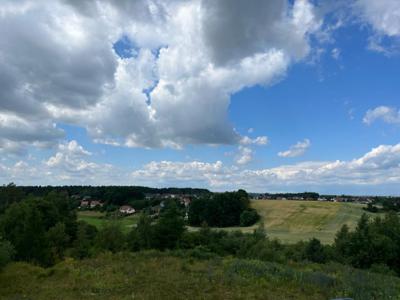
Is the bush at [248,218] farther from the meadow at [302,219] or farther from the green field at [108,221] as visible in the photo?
the green field at [108,221]

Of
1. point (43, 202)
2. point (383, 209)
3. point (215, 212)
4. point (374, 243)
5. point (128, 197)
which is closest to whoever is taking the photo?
point (374, 243)

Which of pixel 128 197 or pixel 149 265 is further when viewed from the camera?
pixel 128 197

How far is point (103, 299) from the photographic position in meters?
11.6

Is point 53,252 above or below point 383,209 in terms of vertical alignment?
below

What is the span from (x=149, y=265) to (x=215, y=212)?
80.9 metres

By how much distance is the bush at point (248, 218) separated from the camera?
293ft

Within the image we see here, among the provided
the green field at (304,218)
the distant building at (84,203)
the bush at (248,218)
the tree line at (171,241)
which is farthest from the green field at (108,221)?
the green field at (304,218)

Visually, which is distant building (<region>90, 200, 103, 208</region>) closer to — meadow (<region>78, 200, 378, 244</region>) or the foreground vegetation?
meadow (<region>78, 200, 378, 244</region>)

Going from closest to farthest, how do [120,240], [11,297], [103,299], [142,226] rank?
[103,299]
[11,297]
[120,240]
[142,226]

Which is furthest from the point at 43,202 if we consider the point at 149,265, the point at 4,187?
the point at 149,265

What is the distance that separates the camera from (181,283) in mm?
13781

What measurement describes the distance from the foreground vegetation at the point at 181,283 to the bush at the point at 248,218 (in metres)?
71.0

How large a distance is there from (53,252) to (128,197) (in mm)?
94140

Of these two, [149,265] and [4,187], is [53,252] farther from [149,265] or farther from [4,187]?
[4,187]
